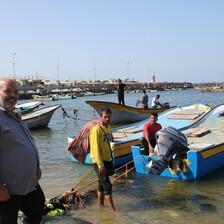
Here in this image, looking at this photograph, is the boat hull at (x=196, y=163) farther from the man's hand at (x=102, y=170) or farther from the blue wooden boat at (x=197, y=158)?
the man's hand at (x=102, y=170)

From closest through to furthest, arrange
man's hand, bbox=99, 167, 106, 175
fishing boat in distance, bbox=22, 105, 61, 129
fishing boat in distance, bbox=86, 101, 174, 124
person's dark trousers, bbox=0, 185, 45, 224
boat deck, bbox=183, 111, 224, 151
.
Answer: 1. person's dark trousers, bbox=0, 185, 45, 224
2. man's hand, bbox=99, 167, 106, 175
3. boat deck, bbox=183, 111, 224, 151
4. fishing boat in distance, bbox=22, 105, 61, 129
5. fishing boat in distance, bbox=86, 101, 174, 124

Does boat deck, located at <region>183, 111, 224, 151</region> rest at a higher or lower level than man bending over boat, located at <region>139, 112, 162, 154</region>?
lower

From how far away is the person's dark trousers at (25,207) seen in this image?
3207 mm

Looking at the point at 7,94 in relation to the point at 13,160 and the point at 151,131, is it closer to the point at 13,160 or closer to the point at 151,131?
the point at 13,160

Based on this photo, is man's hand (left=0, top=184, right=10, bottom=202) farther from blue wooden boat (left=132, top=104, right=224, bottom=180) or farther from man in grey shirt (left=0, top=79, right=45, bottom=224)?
blue wooden boat (left=132, top=104, right=224, bottom=180)

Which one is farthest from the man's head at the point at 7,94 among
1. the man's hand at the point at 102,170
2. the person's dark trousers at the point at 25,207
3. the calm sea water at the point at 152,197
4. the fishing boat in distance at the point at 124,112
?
the fishing boat in distance at the point at 124,112

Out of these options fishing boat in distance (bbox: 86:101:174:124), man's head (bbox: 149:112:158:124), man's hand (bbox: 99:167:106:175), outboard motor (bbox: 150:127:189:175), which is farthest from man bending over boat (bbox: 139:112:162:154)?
fishing boat in distance (bbox: 86:101:174:124)

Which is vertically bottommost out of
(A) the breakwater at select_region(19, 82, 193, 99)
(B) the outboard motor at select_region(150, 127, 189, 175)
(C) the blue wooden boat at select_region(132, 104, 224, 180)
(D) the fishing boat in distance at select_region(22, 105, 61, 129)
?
(A) the breakwater at select_region(19, 82, 193, 99)

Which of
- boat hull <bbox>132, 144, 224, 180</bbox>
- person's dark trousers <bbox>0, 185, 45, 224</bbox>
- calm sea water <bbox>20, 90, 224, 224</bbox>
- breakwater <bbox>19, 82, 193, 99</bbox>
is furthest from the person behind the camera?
breakwater <bbox>19, 82, 193, 99</bbox>

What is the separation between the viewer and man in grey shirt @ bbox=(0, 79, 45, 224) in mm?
3186

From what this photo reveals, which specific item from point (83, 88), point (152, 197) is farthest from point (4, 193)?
point (83, 88)

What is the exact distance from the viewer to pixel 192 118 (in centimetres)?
1380

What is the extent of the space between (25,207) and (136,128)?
9.29 meters

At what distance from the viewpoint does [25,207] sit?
3.55 m
